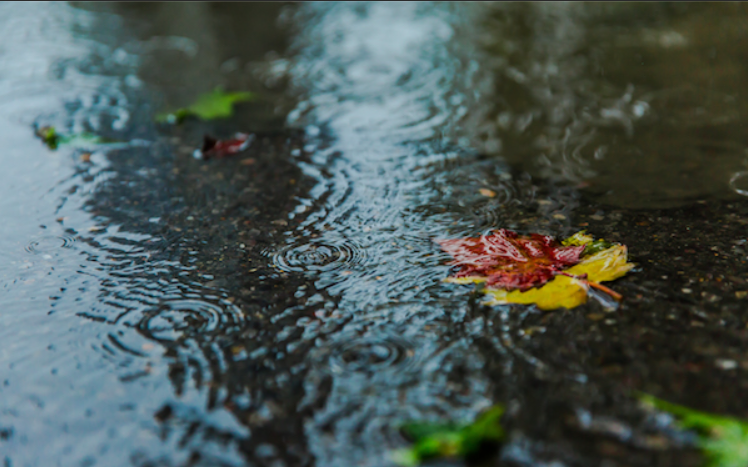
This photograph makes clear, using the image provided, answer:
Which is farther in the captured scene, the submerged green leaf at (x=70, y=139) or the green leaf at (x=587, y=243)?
the submerged green leaf at (x=70, y=139)

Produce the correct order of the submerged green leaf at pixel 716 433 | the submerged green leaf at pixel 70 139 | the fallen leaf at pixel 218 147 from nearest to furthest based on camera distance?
the submerged green leaf at pixel 716 433 → the fallen leaf at pixel 218 147 → the submerged green leaf at pixel 70 139

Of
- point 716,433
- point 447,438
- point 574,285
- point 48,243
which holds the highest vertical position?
point 48,243

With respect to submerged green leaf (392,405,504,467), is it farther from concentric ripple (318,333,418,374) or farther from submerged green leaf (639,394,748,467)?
submerged green leaf (639,394,748,467)

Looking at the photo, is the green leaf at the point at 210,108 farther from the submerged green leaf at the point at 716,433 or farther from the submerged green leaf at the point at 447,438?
the submerged green leaf at the point at 716,433

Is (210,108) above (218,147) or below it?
above

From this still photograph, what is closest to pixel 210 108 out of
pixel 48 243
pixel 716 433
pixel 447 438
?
pixel 48 243

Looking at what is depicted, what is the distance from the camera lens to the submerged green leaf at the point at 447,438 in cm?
130

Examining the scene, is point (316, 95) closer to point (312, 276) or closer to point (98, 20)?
point (312, 276)

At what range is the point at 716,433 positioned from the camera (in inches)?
52.2

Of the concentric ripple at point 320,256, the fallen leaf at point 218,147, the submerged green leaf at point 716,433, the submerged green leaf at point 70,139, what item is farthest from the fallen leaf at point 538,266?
the submerged green leaf at point 70,139

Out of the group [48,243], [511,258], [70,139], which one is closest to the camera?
[511,258]

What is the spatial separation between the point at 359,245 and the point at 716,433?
4.15ft

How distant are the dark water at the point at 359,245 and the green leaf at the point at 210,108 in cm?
13

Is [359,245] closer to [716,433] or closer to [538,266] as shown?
[538,266]
